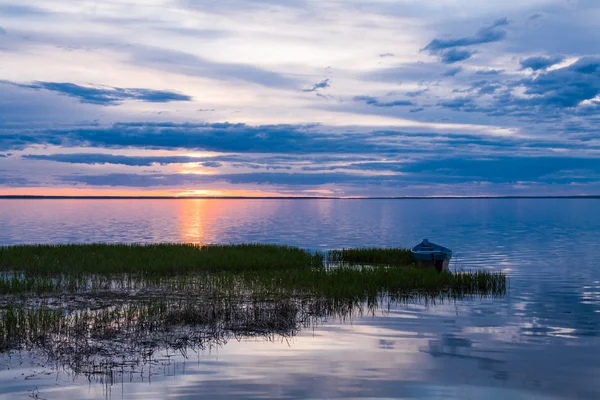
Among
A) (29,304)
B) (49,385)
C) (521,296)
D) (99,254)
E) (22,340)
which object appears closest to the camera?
(49,385)

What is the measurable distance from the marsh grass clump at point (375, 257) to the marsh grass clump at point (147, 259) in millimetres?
2996

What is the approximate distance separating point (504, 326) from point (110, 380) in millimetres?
12566

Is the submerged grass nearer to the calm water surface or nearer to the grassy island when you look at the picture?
the grassy island

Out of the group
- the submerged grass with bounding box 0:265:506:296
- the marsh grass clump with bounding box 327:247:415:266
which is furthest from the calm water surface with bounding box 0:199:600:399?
the marsh grass clump with bounding box 327:247:415:266

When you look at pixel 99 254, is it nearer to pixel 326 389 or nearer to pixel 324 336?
pixel 324 336

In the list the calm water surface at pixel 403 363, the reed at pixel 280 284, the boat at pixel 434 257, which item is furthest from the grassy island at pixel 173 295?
the boat at pixel 434 257

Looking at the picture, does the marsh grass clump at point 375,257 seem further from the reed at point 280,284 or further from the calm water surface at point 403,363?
the calm water surface at point 403,363

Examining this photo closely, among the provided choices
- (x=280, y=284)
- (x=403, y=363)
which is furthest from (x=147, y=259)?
(x=403, y=363)

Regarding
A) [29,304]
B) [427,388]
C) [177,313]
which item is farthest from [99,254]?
[427,388]

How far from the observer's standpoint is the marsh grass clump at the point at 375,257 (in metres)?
35.2

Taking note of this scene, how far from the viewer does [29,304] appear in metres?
19.5

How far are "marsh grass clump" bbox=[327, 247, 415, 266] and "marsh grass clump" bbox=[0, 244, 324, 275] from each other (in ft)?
9.83

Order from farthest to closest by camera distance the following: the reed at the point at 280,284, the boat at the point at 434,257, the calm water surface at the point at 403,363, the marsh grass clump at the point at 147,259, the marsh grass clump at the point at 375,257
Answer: the marsh grass clump at the point at 375,257, the boat at the point at 434,257, the marsh grass clump at the point at 147,259, the reed at the point at 280,284, the calm water surface at the point at 403,363

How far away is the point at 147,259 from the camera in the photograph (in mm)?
31344
